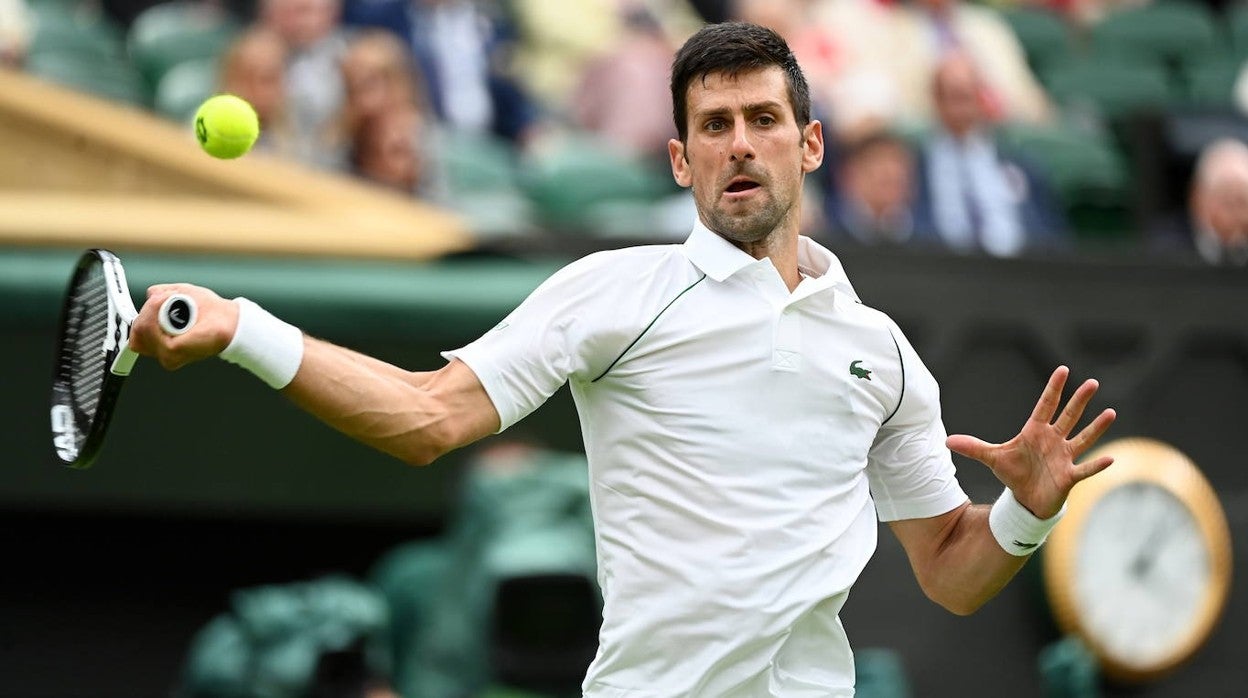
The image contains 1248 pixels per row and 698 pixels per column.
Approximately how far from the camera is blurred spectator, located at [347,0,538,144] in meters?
8.50

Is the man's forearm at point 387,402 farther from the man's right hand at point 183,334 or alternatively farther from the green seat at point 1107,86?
the green seat at point 1107,86

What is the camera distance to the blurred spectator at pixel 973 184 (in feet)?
27.3

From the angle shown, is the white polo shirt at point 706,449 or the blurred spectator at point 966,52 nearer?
the white polo shirt at point 706,449

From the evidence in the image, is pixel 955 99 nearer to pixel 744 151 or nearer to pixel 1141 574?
pixel 1141 574

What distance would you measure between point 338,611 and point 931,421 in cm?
272

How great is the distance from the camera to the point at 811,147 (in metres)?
3.62

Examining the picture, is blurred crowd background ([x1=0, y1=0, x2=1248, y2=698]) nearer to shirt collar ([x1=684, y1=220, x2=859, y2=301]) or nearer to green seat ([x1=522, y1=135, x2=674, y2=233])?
green seat ([x1=522, y1=135, x2=674, y2=233])

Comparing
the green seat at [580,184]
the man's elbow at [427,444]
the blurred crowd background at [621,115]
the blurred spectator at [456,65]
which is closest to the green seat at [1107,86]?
the blurred crowd background at [621,115]

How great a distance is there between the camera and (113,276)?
334 cm

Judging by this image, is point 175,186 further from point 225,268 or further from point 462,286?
point 462,286

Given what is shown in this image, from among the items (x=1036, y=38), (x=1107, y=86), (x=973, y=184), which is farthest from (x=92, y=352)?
(x=1036, y=38)

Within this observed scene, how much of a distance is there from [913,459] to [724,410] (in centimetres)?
46

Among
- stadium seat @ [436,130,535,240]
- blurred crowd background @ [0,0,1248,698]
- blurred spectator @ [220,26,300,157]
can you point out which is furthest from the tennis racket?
blurred spectator @ [220,26,300,157]

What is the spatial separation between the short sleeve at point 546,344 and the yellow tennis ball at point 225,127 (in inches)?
21.9
